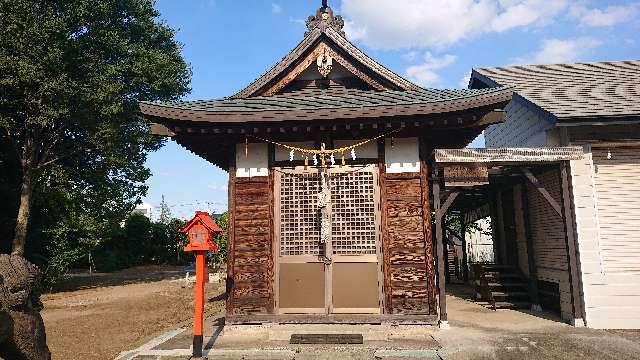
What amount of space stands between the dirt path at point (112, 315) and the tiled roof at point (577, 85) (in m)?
11.6

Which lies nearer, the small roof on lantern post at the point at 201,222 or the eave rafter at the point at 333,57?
the small roof on lantern post at the point at 201,222

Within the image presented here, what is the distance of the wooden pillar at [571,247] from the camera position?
9.04m

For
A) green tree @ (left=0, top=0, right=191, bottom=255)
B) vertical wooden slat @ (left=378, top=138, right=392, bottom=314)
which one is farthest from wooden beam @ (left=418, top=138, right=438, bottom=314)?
green tree @ (left=0, top=0, right=191, bottom=255)

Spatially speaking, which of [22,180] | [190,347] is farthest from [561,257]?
[22,180]

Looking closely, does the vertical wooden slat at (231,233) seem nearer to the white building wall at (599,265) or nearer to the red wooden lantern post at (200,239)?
the red wooden lantern post at (200,239)

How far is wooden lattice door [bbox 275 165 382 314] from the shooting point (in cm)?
854

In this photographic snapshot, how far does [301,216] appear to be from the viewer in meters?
8.86

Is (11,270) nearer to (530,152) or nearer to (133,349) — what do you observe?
(133,349)

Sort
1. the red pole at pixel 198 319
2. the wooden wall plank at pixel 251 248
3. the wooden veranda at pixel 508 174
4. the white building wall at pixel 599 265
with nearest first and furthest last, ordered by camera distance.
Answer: the red pole at pixel 198 319
the wooden wall plank at pixel 251 248
the white building wall at pixel 599 265
the wooden veranda at pixel 508 174

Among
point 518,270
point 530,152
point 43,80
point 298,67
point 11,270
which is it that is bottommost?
point 518,270

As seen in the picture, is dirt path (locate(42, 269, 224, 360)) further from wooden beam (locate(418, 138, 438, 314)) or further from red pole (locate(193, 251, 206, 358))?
wooden beam (locate(418, 138, 438, 314))

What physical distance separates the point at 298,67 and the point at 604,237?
27.9 feet

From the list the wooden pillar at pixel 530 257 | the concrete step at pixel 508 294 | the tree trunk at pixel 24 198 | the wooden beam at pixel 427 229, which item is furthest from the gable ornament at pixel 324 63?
the tree trunk at pixel 24 198

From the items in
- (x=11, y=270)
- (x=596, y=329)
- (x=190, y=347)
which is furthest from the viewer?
(x=596, y=329)
